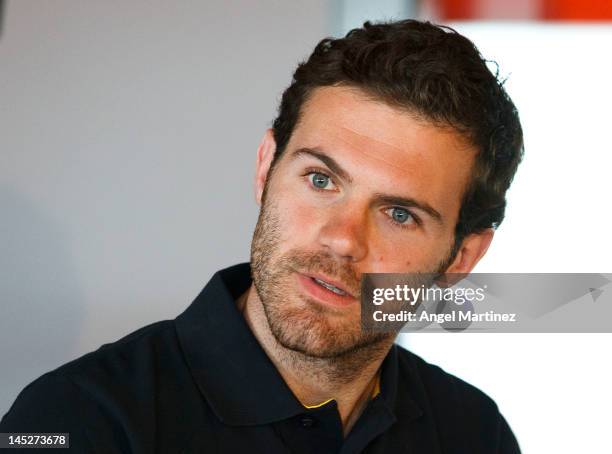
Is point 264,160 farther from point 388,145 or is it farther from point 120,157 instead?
point 120,157

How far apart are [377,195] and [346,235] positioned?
0.29ft

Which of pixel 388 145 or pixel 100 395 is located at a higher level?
pixel 388 145

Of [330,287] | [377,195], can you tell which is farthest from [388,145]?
[330,287]

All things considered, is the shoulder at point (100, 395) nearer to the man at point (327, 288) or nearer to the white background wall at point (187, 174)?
the man at point (327, 288)

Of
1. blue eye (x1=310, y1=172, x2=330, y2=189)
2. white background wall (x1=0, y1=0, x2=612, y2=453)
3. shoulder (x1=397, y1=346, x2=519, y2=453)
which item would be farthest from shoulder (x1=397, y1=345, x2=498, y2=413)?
white background wall (x1=0, y1=0, x2=612, y2=453)

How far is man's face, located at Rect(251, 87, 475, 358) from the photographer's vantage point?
50.4 inches

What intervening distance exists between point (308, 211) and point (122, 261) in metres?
0.89

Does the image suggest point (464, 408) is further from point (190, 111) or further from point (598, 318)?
point (190, 111)

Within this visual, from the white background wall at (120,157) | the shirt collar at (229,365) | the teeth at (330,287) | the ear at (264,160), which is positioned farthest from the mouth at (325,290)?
the white background wall at (120,157)

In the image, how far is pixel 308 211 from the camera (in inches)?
51.8

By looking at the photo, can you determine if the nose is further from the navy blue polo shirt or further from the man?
the navy blue polo shirt

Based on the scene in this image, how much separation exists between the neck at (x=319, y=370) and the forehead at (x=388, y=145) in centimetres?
25

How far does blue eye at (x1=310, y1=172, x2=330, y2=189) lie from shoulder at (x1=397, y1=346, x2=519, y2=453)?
0.40 metres

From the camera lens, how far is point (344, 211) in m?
1.29
